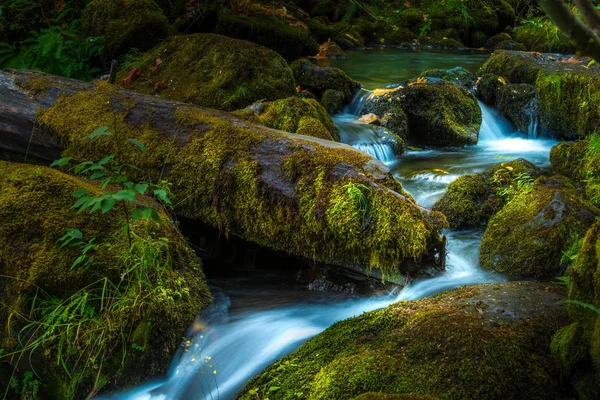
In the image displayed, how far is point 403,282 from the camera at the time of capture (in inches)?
174

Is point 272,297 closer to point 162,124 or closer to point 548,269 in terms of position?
point 162,124

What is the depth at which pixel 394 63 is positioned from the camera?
1573 centimetres

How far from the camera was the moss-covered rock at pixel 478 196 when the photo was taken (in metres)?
6.13

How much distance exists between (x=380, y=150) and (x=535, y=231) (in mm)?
3908

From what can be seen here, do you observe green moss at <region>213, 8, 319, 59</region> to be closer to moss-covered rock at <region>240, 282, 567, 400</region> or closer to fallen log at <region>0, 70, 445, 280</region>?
fallen log at <region>0, 70, 445, 280</region>

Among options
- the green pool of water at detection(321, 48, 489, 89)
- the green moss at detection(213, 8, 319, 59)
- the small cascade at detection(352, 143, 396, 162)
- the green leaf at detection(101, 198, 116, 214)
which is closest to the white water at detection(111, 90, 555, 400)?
the green leaf at detection(101, 198, 116, 214)

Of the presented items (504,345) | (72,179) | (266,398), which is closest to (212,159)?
(72,179)

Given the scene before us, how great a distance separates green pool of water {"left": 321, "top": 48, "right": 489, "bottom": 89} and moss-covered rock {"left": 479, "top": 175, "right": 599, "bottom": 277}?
7143 mm

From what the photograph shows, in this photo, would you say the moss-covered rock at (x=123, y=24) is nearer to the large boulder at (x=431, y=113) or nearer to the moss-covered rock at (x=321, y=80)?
the moss-covered rock at (x=321, y=80)

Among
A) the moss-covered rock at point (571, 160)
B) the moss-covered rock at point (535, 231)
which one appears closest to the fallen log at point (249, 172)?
the moss-covered rock at point (535, 231)

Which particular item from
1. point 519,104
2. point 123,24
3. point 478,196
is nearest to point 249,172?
point 478,196

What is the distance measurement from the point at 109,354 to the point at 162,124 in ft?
8.34

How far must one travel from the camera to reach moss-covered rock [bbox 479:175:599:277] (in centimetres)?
482

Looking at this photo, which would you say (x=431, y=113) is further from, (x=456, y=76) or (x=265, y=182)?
(x=265, y=182)
